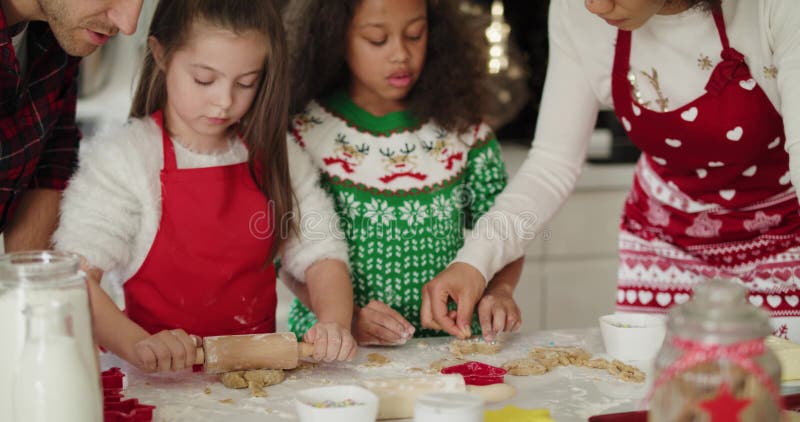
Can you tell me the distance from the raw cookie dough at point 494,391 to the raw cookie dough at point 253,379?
0.26 meters

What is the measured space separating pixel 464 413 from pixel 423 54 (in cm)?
96

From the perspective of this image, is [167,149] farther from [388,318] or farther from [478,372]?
[478,372]

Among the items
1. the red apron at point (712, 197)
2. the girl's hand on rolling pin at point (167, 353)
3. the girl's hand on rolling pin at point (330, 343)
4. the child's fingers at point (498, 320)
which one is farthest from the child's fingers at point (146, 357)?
the red apron at point (712, 197)

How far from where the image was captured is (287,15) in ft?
5.92

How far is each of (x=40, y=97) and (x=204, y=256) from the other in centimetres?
38

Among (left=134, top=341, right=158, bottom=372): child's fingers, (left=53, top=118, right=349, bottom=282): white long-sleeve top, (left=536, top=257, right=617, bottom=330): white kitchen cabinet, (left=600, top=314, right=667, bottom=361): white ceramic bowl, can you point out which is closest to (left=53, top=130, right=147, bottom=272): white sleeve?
(left=53, top=118, right=349, bottom=282): white long-sleeve top

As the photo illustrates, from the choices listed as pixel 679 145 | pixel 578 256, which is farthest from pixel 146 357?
pixel 578 256

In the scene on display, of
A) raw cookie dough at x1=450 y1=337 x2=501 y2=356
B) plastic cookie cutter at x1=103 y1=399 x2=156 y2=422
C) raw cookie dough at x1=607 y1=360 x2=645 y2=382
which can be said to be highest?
raw cookie dough at x1=450 y1=337 x2=501 y2=356

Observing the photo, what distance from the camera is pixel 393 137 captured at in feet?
5.73

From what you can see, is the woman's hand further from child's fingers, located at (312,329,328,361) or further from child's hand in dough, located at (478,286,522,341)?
child's fingers, located at (312,329,328,361)

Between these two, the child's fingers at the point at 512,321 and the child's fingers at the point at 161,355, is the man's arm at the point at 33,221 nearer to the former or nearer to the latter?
the child's fingers at the point at 161,355

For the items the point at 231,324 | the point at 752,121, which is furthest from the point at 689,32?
the point at 231,324

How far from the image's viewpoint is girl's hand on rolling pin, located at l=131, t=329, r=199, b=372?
3.78 feet

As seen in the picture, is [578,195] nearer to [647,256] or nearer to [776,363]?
[647,256]
